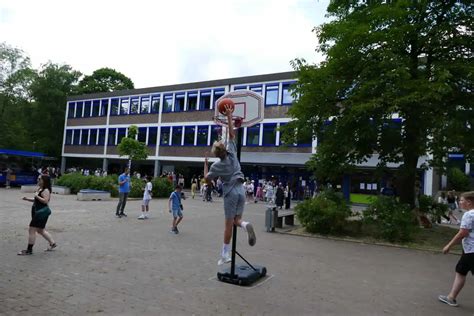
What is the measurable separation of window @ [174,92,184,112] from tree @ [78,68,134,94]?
1079 inches

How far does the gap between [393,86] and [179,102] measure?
3320cm

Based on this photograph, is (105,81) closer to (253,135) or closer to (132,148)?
(253,135)

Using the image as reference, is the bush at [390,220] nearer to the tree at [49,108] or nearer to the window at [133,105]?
the window at [133,105]

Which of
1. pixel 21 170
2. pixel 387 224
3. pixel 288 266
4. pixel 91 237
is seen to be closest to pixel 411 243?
pixel 387 224

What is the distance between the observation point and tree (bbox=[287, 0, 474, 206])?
11.3m

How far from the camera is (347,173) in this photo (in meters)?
14.0

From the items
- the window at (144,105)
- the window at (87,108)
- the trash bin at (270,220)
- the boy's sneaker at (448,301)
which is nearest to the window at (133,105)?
the window at (144,105)

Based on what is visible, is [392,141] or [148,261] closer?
[148,261]

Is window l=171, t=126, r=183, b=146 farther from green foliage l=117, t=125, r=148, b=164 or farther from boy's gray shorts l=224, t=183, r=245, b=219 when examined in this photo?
boy's gray shorts l=224, t=183, r=245, b=219

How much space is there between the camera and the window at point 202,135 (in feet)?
129

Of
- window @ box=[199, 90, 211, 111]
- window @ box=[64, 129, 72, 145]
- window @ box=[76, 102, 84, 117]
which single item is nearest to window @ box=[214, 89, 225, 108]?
window @ box=[199, 90, 211, 111]

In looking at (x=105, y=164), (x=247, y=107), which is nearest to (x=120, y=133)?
(x=105, y=164)

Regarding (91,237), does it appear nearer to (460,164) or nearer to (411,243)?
(411,243)

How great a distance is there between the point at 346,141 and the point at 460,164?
3.94 meters
